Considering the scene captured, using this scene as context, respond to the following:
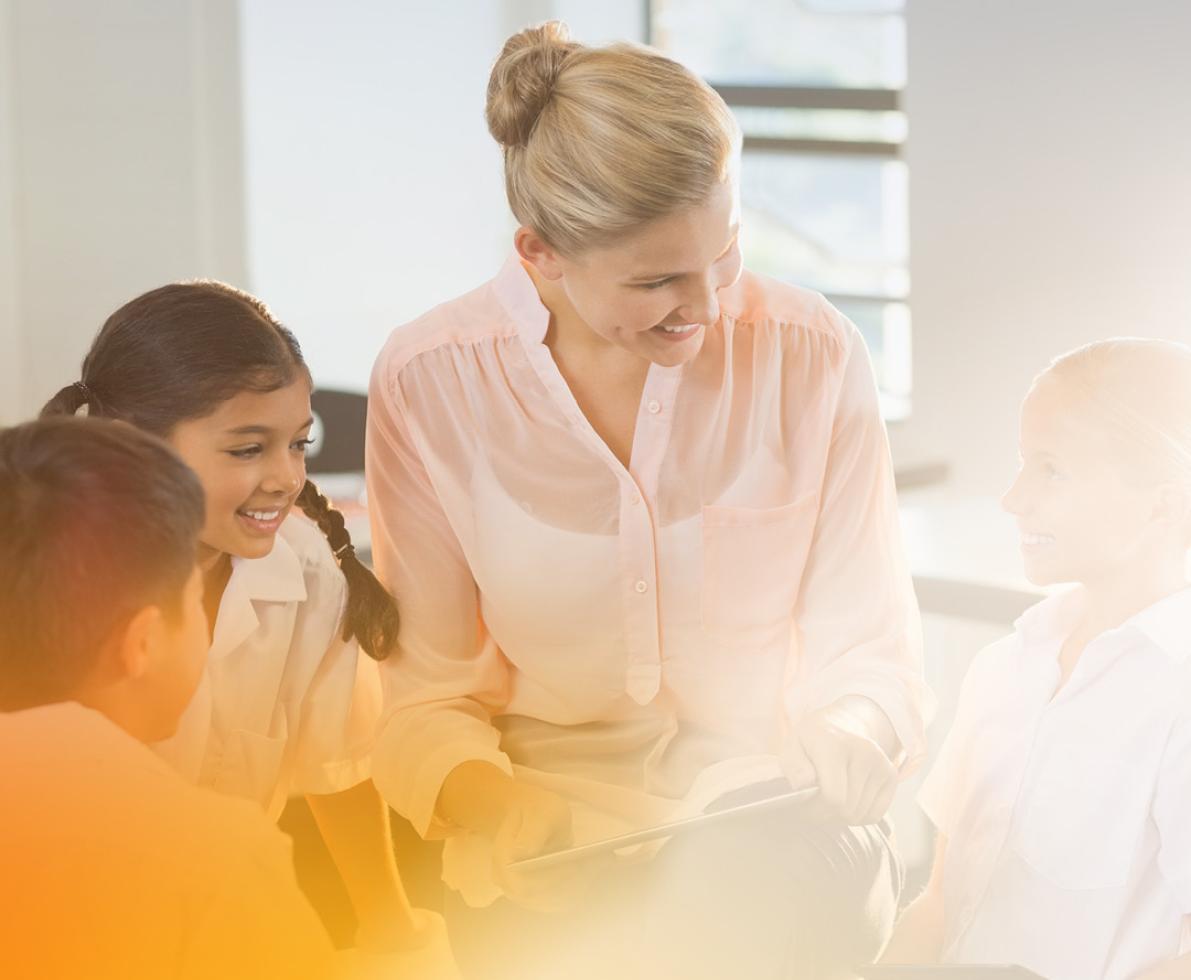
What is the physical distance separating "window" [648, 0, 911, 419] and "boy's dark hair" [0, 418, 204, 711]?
1232mm

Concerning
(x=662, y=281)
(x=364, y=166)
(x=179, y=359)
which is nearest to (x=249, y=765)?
(x=179, y=359)

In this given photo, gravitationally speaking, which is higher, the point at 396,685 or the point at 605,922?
the point at 396,685

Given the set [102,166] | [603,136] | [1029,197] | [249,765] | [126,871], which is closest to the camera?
[126,871]

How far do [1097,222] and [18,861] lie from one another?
2.86 ft

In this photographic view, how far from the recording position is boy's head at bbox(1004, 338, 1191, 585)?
0.76 meters

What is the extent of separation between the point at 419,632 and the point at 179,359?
215 millimetres

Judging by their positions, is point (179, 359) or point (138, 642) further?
point (179, 359)

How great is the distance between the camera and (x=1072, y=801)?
0.76m

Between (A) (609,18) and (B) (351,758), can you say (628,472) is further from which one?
(A) (609,18)

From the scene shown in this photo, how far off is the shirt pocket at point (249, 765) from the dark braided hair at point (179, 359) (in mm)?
179

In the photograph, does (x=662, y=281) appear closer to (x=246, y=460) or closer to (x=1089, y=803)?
(x=246, y=460)

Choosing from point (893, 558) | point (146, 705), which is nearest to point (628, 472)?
point (893, 558)

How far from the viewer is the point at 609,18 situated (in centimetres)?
186

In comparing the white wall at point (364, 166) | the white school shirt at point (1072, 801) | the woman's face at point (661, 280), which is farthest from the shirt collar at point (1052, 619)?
the white wall at point (364, 166)
